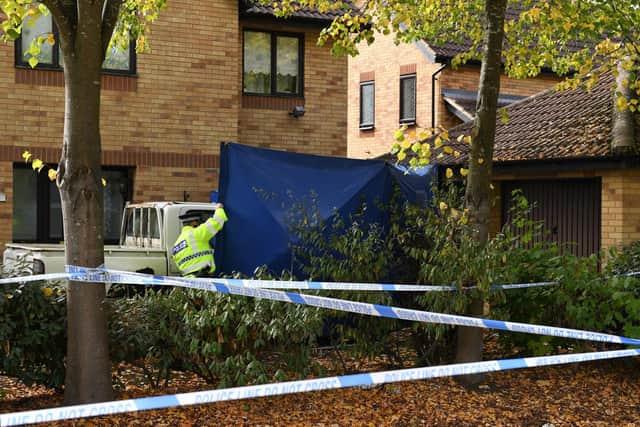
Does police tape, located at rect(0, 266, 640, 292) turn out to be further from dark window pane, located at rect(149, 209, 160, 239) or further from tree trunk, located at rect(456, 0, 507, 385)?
dark window pane, located at rect(149, 209, 160, 239)

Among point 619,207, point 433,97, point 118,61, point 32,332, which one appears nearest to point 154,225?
point 118,61

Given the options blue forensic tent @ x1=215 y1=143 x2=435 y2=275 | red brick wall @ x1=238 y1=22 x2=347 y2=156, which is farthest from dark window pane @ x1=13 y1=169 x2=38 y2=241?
blue forensic tent @ x1=215 y1=143 x2=435 y2=275

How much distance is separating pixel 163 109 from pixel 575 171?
733 centimetres

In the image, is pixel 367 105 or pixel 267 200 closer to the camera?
pixel 267 200

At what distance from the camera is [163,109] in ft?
49.9

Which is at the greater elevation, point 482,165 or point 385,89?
point 385,89

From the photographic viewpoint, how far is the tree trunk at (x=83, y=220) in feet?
21.0

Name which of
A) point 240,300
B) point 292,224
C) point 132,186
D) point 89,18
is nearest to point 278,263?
point 292,224

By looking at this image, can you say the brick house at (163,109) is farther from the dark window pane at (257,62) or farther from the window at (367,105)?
the window at (367,105)

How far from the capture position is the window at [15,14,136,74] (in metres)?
14.2

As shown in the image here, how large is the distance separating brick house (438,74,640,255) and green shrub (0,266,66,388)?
20.4 feet

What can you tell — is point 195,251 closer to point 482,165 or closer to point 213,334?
point 213,334

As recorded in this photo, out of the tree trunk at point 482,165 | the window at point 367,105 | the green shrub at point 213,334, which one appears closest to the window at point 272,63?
the window at point 367,105

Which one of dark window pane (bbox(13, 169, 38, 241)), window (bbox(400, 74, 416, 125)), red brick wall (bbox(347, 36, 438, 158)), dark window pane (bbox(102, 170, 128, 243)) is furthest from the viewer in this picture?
window (bbox(400, 74, 416, 125))
